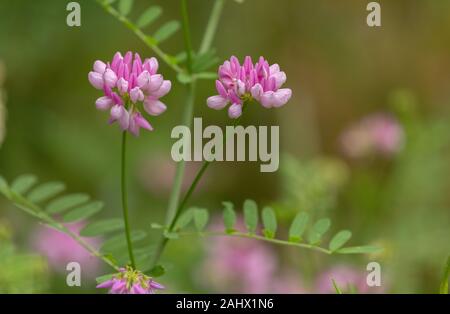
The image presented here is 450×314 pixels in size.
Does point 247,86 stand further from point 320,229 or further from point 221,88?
point 320,229

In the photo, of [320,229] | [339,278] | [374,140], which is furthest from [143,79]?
[374,140]

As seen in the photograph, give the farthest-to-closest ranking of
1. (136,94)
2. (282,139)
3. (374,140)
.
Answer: (282,139) → (374,140) → (136,94)

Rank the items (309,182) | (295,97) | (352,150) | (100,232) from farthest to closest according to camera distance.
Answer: (295,97) < (352,150) < (309,182) < (100,232)

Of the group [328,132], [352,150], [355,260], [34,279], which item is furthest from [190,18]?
[34,279]

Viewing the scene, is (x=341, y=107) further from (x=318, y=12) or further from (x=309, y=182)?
(x=309, y=182)

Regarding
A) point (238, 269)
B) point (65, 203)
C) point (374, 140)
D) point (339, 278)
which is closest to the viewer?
point (65, 203)
